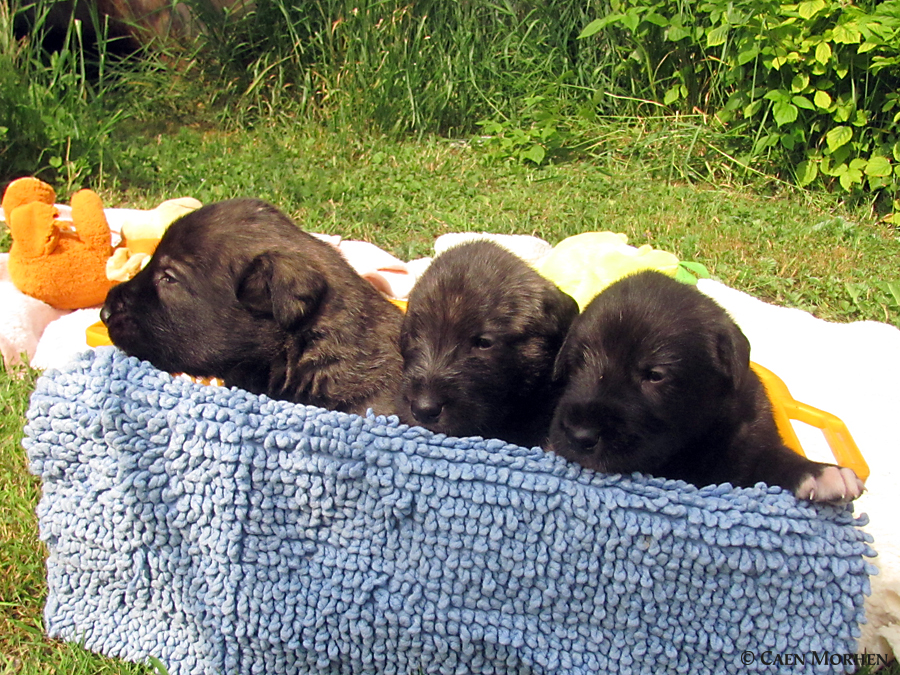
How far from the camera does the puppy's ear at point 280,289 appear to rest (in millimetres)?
2899

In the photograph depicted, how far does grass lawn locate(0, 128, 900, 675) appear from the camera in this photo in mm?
5641

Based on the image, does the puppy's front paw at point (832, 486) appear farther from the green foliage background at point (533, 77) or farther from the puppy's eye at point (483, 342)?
the green foliage background at point (533, 77)

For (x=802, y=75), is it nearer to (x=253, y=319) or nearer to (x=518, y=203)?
(x=518, y=203)

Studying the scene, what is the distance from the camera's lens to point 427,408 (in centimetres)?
264

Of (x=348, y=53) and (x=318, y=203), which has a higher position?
(x=348, y=53)

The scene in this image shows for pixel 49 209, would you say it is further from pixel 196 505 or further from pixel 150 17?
pixel 150 17

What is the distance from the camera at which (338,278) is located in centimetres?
313

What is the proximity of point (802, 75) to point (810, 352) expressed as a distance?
3594 mm

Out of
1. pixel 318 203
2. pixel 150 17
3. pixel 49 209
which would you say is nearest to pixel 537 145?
pixel 318 203

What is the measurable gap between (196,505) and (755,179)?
6415 millimetres

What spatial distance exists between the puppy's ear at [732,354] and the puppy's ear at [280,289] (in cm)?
144

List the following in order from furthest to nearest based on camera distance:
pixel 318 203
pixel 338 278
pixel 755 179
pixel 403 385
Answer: pixel 755 179 < pixel 318 203 < pixel 338 278 < pixel 403 385

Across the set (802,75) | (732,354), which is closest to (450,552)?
(732,354)

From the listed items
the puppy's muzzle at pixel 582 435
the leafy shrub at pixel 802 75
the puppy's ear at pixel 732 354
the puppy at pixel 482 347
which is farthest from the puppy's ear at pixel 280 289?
the leafy shrub at pixel 802 75
